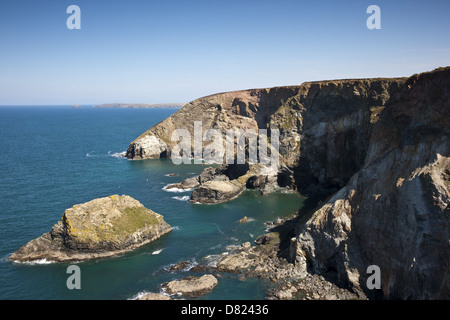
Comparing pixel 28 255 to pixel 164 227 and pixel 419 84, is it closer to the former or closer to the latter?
pixel 164 227

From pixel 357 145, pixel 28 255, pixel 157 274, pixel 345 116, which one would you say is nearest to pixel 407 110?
pixel 357 145

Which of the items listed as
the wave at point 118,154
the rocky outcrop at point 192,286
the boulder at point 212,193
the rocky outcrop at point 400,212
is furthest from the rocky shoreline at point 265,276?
the wave at point 118,154

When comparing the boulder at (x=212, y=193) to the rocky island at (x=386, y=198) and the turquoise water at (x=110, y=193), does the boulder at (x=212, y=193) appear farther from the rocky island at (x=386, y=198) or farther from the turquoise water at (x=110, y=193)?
the turquoise water at (x=110, y=193)

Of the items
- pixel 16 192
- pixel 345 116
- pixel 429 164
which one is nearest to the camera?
pixel 429 164

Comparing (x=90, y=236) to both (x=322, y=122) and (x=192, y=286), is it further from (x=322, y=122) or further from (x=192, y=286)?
(x=322, y=122)

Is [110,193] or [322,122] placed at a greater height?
[322,122]

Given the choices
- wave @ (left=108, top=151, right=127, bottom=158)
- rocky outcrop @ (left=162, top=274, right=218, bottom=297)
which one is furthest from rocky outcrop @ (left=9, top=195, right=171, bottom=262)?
wave @ (left=108, top=151, right=127, bottom=158)

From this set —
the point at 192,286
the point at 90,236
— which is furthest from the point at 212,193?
the point at 192,286
